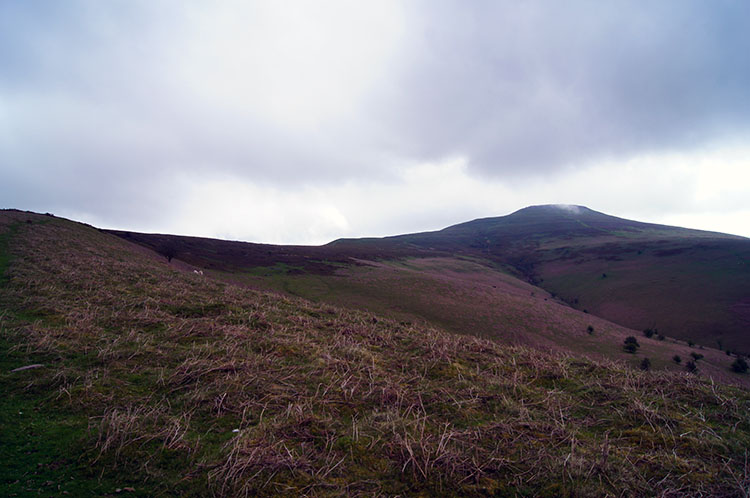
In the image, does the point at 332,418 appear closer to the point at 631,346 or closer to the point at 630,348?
the point at 630,348

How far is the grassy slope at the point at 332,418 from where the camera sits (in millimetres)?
3309

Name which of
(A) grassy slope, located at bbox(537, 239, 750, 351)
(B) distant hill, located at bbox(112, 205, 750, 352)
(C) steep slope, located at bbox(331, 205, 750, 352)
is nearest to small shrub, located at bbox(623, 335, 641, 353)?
(B) distant hill, located at bbox(112, 205, 750, 352)

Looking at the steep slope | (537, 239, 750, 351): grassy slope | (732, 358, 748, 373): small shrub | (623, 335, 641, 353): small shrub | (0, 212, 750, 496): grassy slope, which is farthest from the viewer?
the steep slope

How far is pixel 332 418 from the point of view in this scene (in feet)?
15.0

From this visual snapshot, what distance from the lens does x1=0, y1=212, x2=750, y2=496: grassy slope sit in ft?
10.9

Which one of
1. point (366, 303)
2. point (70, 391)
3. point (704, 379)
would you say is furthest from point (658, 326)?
point (70, 391)

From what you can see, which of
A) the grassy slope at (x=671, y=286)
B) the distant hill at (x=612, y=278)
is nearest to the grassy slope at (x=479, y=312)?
the distant hill at (x=612, y=278)

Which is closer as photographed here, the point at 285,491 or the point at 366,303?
the point at 285,491

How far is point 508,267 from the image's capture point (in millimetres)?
93562

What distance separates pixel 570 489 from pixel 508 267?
96.9 meters

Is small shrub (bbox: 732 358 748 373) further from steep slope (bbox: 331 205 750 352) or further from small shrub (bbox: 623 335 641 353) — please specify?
steep slope (bbox: 331 205 750 352)

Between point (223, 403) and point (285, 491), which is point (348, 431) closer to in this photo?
point (285, 491)

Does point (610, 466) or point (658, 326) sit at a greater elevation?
point (610, 466)

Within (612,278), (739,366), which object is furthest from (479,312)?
(612,278)
